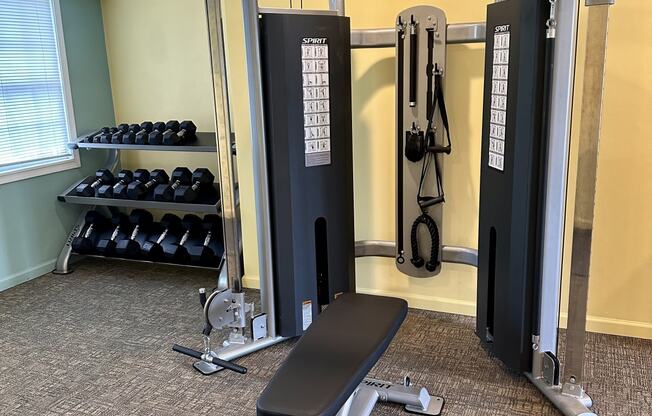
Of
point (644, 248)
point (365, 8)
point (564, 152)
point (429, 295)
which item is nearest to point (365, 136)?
point (365, 8)

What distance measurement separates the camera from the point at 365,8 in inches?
115

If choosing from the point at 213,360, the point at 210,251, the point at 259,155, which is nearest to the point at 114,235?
the point at 210,251

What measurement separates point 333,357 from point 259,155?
106 cm

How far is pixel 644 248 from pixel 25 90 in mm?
3635

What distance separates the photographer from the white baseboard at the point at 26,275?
3582 millimetres

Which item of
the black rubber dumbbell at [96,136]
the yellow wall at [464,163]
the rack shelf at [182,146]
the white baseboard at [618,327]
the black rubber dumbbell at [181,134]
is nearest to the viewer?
the yellow wall at [464,163]

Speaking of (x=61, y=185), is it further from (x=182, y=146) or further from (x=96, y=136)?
(x=182, y=146)

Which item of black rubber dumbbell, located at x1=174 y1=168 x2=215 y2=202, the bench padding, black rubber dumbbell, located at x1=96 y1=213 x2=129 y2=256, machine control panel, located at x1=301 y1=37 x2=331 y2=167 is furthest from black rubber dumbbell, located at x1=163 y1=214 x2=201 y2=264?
the bench padding

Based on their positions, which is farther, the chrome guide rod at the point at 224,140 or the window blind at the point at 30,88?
the window blind at the point at 30,88

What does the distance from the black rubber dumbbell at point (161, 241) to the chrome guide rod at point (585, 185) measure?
2.48m

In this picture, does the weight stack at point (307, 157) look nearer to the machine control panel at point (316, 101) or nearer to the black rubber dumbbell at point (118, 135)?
the machine control panel at point (316, 101)

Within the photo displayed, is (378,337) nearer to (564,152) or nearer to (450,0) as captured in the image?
(564,152)

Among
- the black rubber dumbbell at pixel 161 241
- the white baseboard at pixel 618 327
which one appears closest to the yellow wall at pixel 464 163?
the white baseboard at pixel 618 327

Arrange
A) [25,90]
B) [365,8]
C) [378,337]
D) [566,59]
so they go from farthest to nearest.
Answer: [25,90] < [365,8] < [566,59] < [378,337]
